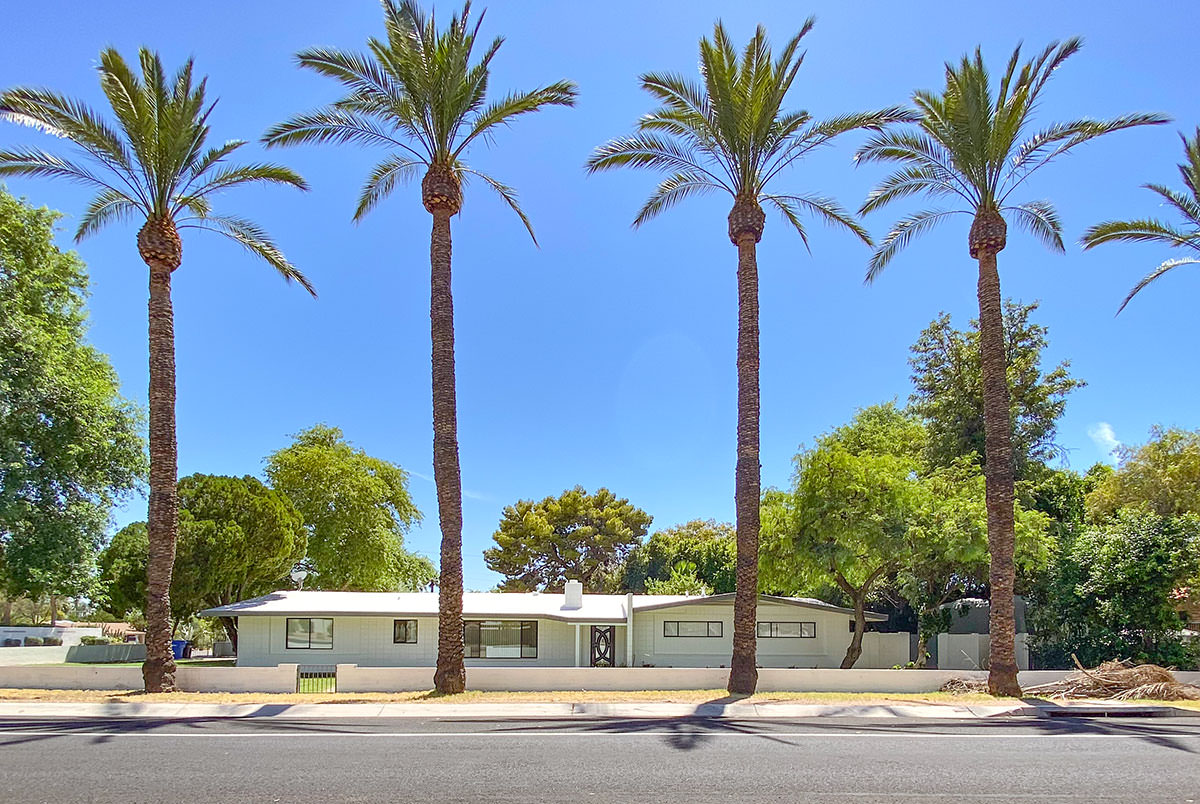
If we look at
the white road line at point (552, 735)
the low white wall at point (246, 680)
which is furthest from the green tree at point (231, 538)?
the white road line at point (552, 735)

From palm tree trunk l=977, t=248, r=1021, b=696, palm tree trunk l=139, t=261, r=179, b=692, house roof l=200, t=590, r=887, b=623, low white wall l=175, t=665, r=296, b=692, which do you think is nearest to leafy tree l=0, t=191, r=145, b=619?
house roof l=200, t=590, r=887, b=623

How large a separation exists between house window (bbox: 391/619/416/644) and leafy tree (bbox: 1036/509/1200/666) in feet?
63.9

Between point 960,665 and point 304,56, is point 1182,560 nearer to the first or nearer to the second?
point 960,665

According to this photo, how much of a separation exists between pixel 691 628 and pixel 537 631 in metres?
5.20

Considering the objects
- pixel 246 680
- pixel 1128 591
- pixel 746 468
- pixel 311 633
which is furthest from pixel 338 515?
pixel 1128 591

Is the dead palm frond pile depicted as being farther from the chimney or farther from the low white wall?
the low white wall

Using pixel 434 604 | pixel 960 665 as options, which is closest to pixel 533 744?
pixel 434 604

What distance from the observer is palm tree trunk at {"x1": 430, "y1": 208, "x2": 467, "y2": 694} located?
64.3 ft

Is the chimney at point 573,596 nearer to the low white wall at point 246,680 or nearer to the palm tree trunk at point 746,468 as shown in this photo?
the palm tree trunk at point 746,468

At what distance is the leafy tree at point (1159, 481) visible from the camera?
32.1m

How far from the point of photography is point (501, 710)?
54.4 ft

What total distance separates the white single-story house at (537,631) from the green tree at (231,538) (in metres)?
6.12

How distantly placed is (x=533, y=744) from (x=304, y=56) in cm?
1561

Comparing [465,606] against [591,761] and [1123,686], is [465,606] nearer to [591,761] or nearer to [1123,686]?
[1123,686]
